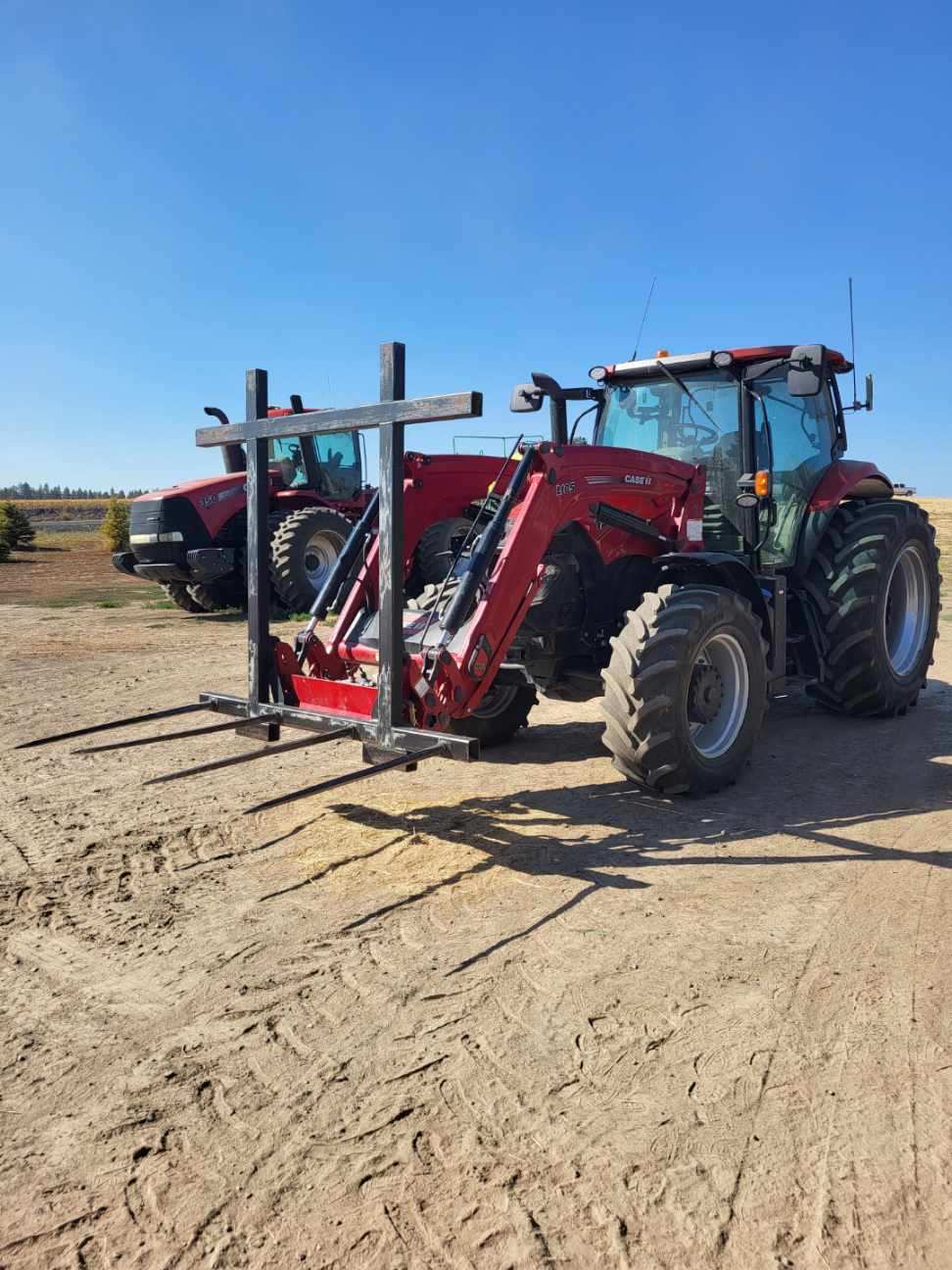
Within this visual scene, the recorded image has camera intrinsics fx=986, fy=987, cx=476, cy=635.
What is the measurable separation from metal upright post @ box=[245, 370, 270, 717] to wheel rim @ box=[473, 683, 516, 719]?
5.24 feet

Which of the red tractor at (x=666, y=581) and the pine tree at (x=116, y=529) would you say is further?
the pine tree at (x=116, y=529)

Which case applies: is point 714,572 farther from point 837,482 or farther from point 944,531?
point 944,531

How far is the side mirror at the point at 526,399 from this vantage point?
6656 millimetres

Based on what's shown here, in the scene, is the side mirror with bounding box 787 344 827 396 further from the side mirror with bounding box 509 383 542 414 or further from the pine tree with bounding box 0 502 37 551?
the pine tree with bounding box 0 502 37 551

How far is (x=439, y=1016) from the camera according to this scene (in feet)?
9.93

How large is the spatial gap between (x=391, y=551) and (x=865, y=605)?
3.73 m

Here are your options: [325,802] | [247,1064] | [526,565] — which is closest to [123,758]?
[325,802]

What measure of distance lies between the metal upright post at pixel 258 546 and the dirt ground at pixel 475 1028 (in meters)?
0.73

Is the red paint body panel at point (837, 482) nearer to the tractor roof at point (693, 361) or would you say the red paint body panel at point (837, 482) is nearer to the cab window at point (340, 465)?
the tractor roof at point (693, 361)

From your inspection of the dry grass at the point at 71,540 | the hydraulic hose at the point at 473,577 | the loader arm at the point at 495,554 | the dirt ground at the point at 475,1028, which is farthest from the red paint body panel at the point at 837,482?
the dry grass at the point at 71,540

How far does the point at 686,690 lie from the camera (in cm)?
510

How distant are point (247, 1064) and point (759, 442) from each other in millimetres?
5348

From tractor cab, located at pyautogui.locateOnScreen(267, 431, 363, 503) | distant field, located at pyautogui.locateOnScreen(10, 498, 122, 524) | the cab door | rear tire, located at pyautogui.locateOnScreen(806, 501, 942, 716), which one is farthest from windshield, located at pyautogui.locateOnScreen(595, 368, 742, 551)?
distant field, located at pyautogui.locateOnScreen(10, 498, 122, 524)

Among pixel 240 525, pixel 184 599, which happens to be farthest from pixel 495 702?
pixel 184 599
